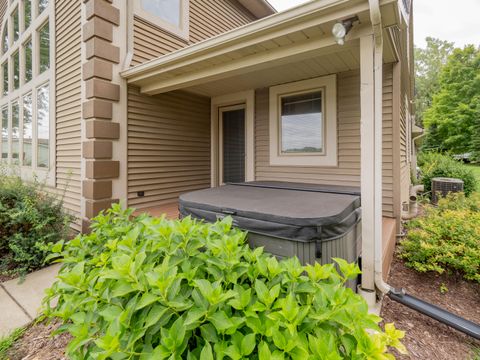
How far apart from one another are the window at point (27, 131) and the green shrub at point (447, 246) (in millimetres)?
7405

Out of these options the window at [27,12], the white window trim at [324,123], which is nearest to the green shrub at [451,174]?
the white window trim at [324,123]

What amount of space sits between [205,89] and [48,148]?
329 cm

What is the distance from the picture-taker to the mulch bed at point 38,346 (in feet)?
6.41

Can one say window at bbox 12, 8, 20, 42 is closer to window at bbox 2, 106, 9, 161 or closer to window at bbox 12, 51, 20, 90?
window at bbox 12, 51, 20, 90

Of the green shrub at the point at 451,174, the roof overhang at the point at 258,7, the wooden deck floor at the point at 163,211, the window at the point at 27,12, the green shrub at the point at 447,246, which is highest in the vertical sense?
the roof overhang at the point at 258,7

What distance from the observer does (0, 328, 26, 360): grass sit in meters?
2.01

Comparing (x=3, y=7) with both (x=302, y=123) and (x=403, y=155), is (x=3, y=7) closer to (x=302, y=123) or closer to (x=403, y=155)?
(x=302, y=123)

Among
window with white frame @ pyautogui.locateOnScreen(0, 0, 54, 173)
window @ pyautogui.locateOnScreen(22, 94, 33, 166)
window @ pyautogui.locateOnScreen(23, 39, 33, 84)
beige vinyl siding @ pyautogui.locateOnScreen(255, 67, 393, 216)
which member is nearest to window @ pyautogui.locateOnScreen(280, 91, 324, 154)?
beige vinyl siding @ pyautogui.locateOnScreen(255, 67, 393, 216)

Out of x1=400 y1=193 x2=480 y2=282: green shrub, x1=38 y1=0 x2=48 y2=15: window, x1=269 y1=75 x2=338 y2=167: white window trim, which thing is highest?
x1=38 y1=0 x2=48 y2=15: window

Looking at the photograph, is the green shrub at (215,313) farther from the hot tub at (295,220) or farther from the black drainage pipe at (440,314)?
the black drainage pipe at (440,314)

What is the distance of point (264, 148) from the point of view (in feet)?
16.8

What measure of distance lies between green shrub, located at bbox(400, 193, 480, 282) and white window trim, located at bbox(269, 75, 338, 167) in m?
1.58

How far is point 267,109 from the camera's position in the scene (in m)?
5.02

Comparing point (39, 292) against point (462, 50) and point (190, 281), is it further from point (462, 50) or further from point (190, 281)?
point (462, 50)
